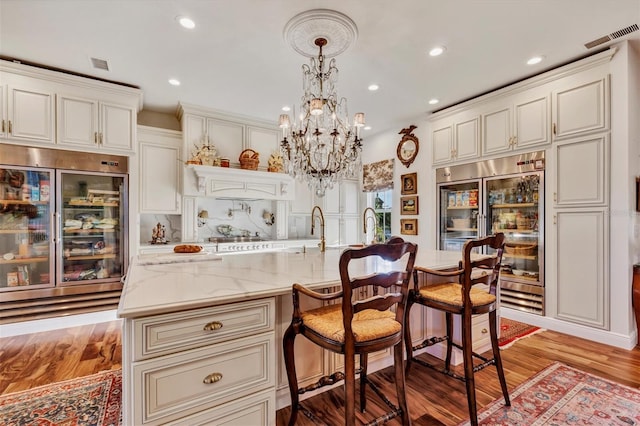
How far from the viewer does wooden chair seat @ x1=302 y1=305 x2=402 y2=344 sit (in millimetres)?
1382

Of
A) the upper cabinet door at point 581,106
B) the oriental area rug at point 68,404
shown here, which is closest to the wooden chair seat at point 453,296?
the oriental area rug at point 68,404

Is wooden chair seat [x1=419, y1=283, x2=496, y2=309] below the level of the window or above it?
below

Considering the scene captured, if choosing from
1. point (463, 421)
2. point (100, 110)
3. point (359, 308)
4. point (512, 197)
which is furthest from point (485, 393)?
point (100, 110)

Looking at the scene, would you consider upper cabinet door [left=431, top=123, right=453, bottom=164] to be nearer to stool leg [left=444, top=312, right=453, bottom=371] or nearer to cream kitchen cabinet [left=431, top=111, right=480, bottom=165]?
cream kitchen cabinet [left=431, top=111, right=480, bottom=165]

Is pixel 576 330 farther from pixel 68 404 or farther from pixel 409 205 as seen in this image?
pixel 68 404

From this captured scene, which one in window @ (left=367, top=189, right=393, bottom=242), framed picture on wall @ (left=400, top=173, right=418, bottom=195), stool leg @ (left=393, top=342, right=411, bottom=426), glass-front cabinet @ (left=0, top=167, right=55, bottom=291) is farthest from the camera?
window @ (left=367, top=189, right=393, bottom=242)

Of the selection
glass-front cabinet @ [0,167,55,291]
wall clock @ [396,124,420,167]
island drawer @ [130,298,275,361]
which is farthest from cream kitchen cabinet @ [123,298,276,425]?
wall clock @ [396,124,420,167]

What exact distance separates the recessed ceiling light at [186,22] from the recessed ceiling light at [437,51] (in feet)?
7.06

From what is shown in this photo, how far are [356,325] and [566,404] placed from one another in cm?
167

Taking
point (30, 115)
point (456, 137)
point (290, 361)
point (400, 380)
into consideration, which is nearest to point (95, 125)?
point (30, 115)

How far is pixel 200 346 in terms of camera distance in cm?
129

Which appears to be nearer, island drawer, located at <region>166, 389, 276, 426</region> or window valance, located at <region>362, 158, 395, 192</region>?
island drawer, located at <region>166, 389, 276, 426</region>

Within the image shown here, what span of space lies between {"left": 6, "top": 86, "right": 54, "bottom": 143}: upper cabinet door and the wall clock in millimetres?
4695

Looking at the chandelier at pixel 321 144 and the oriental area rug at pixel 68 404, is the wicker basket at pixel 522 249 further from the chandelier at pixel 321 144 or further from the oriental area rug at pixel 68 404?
the oriental area rug at pixel 68 404
